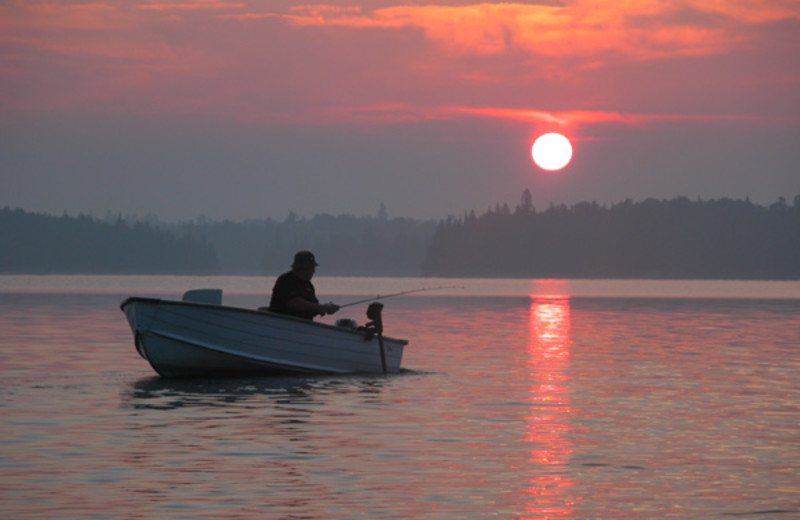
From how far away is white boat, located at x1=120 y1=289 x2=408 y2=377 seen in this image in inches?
1116

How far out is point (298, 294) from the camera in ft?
95.8

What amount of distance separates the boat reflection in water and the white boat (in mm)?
4644

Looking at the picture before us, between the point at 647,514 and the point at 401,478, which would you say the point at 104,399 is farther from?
the point at 647,514

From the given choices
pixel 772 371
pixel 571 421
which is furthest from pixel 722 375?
pixel 571 421

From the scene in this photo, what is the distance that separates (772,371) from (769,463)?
17.1 metres

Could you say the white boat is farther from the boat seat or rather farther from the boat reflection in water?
the boat reflection in water

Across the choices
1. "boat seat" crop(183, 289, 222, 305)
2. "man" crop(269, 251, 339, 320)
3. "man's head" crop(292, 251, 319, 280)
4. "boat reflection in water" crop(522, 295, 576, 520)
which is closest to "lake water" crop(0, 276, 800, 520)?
"boat reflection in water" crop(522, 295, 576, 520)

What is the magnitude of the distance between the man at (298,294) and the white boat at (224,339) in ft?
1.05

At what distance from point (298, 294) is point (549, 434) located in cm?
899

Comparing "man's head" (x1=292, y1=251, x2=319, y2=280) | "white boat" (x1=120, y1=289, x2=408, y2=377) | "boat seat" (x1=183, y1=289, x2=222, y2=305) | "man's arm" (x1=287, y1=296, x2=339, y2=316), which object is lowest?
"white boat" (x1=120, y1=289, x2=408, y2=377)

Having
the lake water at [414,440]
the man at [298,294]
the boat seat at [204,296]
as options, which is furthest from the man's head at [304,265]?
the lake water at [414,440]

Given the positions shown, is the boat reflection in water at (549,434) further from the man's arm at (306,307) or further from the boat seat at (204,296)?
the boat seat at (204,296)

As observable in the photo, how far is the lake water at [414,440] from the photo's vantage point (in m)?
15.2

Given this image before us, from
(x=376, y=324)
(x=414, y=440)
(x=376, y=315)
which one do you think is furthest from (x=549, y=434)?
(x=376, y=324)
